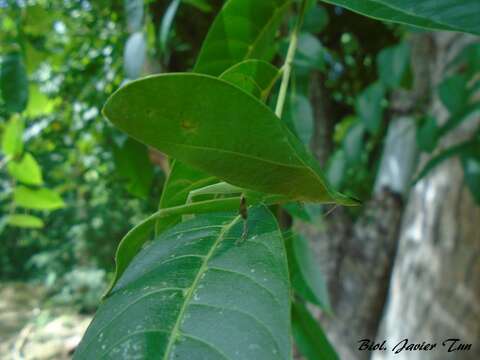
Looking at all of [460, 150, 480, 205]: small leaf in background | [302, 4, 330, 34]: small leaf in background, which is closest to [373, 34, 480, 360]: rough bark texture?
[460, 150, 480, 205]: small leaf in background

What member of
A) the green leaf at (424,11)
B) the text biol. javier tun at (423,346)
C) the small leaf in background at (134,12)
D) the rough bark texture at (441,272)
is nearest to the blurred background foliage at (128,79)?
the small leaf in background at (134,12)

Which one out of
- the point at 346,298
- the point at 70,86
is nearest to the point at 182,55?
the point at 70,86

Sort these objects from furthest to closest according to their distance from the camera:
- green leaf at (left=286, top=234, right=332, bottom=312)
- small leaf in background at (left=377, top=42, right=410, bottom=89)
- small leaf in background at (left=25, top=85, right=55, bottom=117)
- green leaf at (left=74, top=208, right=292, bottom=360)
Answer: small leaf in background at (left=25, top=85, right=55, bottom=117)
small leaf in background at (left=377, top=42, right=410, bottom=89)
green leaf at (left=286, top=234, right=332, bottom=312)
green leaf at (left=74, top=208, right=292, bottom=360)

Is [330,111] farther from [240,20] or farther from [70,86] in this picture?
[240,20]

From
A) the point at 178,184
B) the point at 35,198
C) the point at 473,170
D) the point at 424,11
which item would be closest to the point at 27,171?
the point at 35,198

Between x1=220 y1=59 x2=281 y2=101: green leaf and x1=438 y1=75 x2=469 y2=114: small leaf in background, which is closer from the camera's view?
x1=220 y1=59 x2=281 y2=101: green leaf

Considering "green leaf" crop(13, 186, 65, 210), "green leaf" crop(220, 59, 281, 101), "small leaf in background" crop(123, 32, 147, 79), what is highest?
"green leaf" crop(220, 59, 281, 101)

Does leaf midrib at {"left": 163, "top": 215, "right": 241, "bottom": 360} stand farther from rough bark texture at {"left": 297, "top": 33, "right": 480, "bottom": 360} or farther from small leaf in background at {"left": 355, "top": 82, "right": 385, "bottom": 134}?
rough bark texture at {"left": 297, "top": 33, "right": 480, "bottom": 360}

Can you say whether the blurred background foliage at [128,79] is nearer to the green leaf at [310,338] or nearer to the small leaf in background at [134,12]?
the small leaf in background at [134,12]
